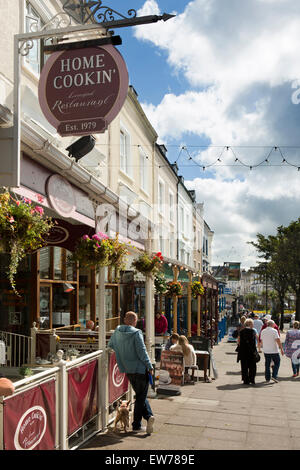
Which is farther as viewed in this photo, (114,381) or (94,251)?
(114,381)

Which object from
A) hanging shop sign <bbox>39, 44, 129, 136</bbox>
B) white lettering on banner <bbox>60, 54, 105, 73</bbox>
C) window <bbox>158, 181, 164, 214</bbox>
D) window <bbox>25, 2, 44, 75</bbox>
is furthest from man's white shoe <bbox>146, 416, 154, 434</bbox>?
window <bbox>158, 181, 164, 214</bbox>

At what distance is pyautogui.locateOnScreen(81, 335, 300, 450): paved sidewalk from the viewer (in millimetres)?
6000

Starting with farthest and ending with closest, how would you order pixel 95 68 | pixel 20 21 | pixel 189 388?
pixel 189 388, pixel 20 21, pixel 95 68

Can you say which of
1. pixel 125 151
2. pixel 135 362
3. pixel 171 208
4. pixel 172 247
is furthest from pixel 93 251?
pixel 172 247

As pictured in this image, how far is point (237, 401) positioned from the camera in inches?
350

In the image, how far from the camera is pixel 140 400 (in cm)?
645

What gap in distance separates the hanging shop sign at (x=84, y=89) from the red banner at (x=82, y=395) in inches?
125

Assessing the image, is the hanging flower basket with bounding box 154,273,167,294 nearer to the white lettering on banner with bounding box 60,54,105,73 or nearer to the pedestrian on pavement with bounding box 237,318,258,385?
the pedestrian on pavement with bounding box 237,318,258,385

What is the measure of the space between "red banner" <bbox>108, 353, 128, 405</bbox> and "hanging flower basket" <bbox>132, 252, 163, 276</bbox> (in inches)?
110

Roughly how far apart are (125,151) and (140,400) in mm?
13037

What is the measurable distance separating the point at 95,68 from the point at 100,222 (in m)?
2.44

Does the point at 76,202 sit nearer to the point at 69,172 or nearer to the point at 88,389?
the point at 69,172

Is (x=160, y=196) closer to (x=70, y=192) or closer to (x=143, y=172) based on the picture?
(x=143, y=172)
